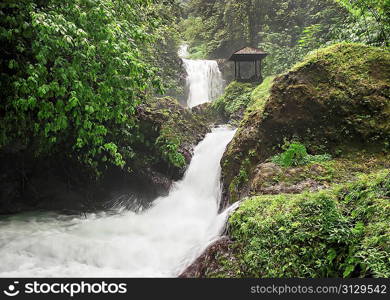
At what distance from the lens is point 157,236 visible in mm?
7035

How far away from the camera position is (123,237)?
7.01m

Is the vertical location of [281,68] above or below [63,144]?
above

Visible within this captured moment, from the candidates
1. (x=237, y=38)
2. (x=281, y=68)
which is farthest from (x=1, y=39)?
(x=237, y=38)

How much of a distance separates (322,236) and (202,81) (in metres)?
21.4

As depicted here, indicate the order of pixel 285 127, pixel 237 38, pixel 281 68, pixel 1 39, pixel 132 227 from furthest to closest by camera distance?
pixel 237 38 < pixel 281 68 < pixel 132 227 < pixel 285 127 < pixel 1 39

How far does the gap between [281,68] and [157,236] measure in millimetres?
13184

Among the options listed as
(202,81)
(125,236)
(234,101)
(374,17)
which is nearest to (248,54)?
(234,101)

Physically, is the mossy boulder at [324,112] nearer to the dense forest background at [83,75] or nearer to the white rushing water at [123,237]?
the white rushing water at [123,237]

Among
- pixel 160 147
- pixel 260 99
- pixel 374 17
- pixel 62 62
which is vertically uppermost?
pixel 374 17

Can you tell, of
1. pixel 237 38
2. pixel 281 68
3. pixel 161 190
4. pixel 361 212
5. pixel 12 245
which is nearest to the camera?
pixel 361 212

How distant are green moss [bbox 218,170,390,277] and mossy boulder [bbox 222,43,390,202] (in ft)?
7.84

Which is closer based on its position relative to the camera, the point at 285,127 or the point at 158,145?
the point at 285,127

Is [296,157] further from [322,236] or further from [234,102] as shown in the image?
[234,102]

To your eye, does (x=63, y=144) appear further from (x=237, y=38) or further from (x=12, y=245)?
(x=237, y=38)
